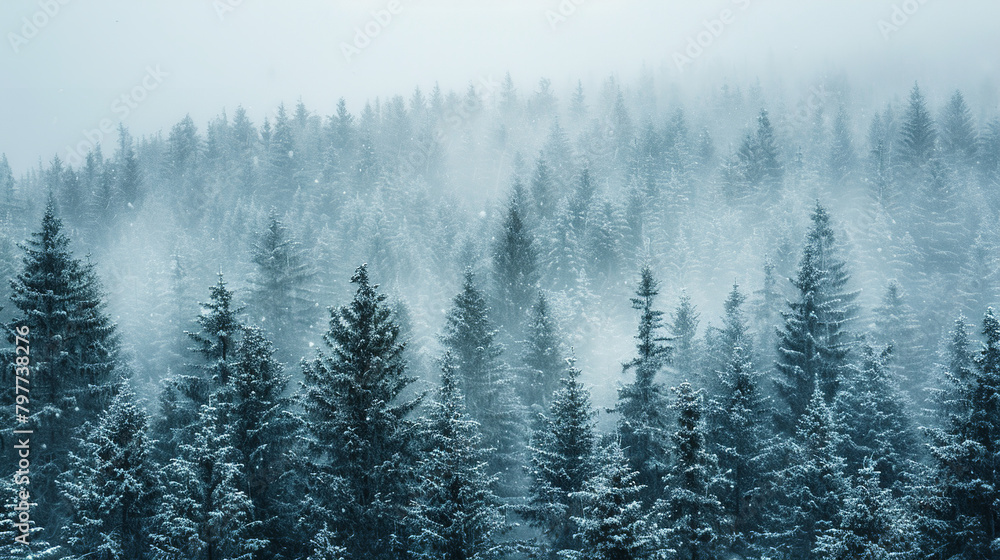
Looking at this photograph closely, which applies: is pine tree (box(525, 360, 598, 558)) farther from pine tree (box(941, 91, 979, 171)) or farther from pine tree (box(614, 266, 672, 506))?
pine tree (box(941, 91, 979, 171))

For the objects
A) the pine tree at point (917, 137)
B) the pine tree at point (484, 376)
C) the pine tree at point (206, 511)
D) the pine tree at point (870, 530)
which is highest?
the pine tree at point (917, 137)

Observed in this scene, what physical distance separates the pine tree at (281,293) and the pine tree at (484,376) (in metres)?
14.6

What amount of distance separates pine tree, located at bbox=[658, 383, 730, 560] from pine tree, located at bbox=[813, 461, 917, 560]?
3561 millimetres

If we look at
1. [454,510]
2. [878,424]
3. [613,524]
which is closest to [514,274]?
[878,424]

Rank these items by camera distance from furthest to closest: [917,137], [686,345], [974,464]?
[917,137]
[686,345]
[974,464]

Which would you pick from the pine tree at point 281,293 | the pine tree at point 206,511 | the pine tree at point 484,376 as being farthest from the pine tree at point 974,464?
the pine tree at point 281,293

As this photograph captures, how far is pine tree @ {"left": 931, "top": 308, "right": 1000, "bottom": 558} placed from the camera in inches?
680

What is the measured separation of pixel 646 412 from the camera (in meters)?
25.2

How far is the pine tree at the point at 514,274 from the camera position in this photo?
39281 mm

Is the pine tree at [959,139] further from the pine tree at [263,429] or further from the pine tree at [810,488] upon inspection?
the pine tree at [263,429]

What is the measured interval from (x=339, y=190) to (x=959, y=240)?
67.9m

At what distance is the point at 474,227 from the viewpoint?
6372 centimetres

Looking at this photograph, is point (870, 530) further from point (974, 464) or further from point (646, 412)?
point (646, 412)

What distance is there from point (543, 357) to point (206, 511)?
20046 millimetres
